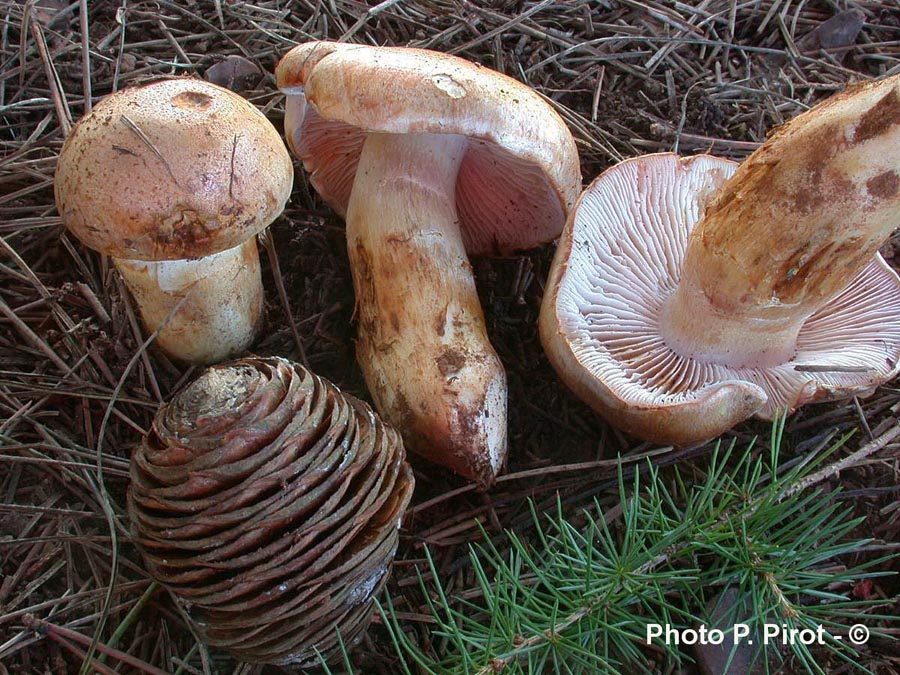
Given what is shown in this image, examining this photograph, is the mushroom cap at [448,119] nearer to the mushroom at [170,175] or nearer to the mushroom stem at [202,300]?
the mushroom at [170,175]

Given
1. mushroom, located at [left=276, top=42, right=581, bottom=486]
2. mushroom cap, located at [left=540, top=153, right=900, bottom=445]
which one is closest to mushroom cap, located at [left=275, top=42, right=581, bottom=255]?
mushroom, located at [left=276, top=42, right=581, bottom=486]

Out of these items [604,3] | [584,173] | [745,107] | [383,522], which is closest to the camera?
[383,522]

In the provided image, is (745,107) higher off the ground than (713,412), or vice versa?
(745,107)

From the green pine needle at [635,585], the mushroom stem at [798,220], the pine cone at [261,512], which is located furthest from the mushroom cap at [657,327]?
the pine cone at [261,512]

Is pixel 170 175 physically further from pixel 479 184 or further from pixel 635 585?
pixel 635 585

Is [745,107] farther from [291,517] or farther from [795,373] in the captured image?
[291,517]

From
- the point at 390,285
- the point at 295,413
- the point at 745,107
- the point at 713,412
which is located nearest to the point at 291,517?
the point at 295,413

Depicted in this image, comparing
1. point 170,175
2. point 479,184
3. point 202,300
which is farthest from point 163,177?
point 479,184
